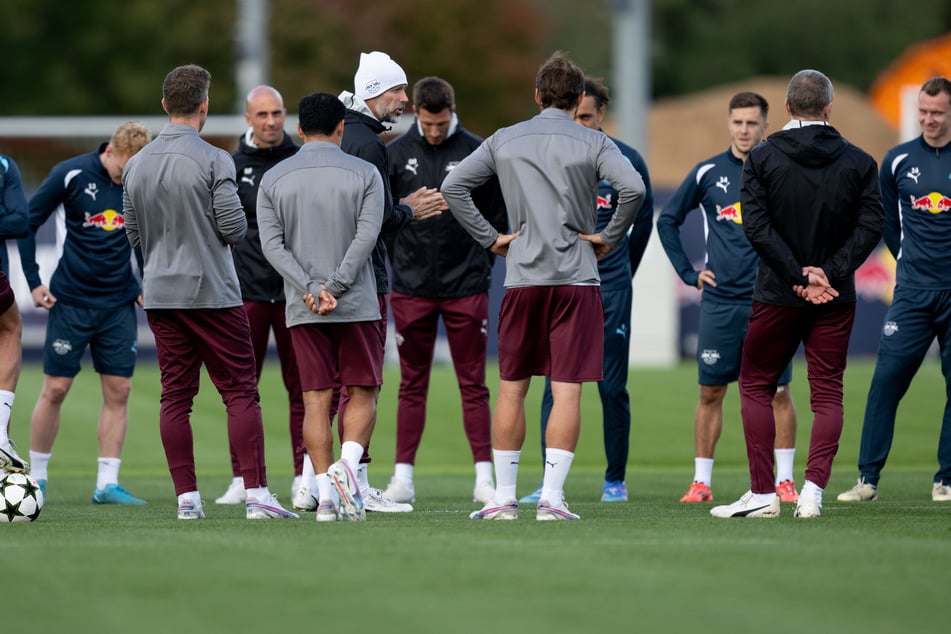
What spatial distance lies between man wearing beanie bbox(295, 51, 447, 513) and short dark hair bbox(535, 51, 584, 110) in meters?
0.90

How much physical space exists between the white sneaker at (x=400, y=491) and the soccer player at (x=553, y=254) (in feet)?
6.48

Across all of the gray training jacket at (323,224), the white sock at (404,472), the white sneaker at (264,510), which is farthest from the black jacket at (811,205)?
the white sock at (404,472)

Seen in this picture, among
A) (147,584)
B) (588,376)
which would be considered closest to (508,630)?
(147,584)

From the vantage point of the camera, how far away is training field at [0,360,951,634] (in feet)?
17.4

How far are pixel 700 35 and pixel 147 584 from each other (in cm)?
5364

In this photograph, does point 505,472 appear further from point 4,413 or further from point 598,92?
point 4,413

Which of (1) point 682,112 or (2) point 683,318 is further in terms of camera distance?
(1) point 682,112

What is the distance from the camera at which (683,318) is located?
23.6 metres

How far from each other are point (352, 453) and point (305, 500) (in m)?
1.08

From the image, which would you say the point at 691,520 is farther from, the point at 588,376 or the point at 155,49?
the point at 155,49

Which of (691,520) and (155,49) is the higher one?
(155,49)

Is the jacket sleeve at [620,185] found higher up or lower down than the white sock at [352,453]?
higher up

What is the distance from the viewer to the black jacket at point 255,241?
32.5 feet

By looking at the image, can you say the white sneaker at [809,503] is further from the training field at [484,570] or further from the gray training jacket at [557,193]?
the gray training jacket at [557,193]
